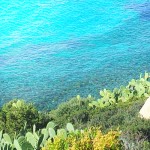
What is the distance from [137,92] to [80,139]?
5689 mm

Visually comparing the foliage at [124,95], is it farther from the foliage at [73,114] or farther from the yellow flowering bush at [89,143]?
the yellow flowering bush at [89,143]

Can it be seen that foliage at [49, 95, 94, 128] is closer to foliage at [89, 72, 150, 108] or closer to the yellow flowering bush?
foliage at [89, 72, 150, 108]

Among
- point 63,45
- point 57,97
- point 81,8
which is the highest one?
point 81,8

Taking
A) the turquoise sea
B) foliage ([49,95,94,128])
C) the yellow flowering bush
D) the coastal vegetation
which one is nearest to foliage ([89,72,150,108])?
the coastal vegetation

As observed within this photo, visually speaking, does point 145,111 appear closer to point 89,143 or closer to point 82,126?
point 82,126

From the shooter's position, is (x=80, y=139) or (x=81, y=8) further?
(x=81, y=8)

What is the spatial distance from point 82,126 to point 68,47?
10948 millimetres

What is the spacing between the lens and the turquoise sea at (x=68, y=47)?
14827mm

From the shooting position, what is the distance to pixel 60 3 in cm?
2273

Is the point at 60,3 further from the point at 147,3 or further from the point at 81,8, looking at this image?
the point at 147,3

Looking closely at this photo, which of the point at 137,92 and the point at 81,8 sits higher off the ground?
the point at 81,8

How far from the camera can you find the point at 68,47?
727 inches

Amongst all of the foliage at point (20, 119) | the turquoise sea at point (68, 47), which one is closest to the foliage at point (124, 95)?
the foliage at point (20, 119)

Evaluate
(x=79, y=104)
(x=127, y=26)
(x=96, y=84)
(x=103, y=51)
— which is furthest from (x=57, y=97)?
(x=127, y=26)
